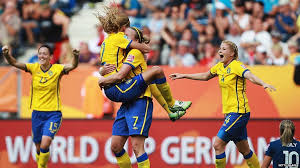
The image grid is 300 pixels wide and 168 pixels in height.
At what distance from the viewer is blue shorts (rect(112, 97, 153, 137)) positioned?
8.33 metres

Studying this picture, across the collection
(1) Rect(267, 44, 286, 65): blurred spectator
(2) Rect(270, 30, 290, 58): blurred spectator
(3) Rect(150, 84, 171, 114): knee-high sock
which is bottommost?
(3) Rect(150, 84, 171, 114): knee-high sock

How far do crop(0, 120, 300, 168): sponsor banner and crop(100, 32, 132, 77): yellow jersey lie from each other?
12.4 feet

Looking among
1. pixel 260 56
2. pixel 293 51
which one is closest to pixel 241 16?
pixel 260 56

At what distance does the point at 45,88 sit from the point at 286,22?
715cm

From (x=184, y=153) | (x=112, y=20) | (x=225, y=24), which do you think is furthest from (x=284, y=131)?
(x=225, y=24)

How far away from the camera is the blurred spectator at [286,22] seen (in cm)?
1488

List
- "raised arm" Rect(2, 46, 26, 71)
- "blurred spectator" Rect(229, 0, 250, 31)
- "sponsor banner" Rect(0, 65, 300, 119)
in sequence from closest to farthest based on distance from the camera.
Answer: "raised arm" Rect(2, 46, 26, 71), "sponsor banner" Rect(0, 65, 300, 119), "blurred spectator" Rect(229, 0, 250, 31)

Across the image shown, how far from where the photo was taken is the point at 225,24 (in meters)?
15.1

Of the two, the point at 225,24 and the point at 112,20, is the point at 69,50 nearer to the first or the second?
the point at 225,24

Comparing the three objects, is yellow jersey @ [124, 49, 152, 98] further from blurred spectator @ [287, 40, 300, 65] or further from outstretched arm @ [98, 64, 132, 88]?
blurred spectator @ [287, 40, 300, 65]

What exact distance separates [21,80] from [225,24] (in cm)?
521

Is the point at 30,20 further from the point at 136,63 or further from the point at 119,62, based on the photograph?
the point at 136,63

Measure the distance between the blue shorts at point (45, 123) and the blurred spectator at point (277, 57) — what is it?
229 inches

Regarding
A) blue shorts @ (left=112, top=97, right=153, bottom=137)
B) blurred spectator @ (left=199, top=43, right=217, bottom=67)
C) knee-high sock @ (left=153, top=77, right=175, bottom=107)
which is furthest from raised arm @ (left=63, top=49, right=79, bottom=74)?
blurred spectator @ (left=199, top=43, right=217, bottom=67)
